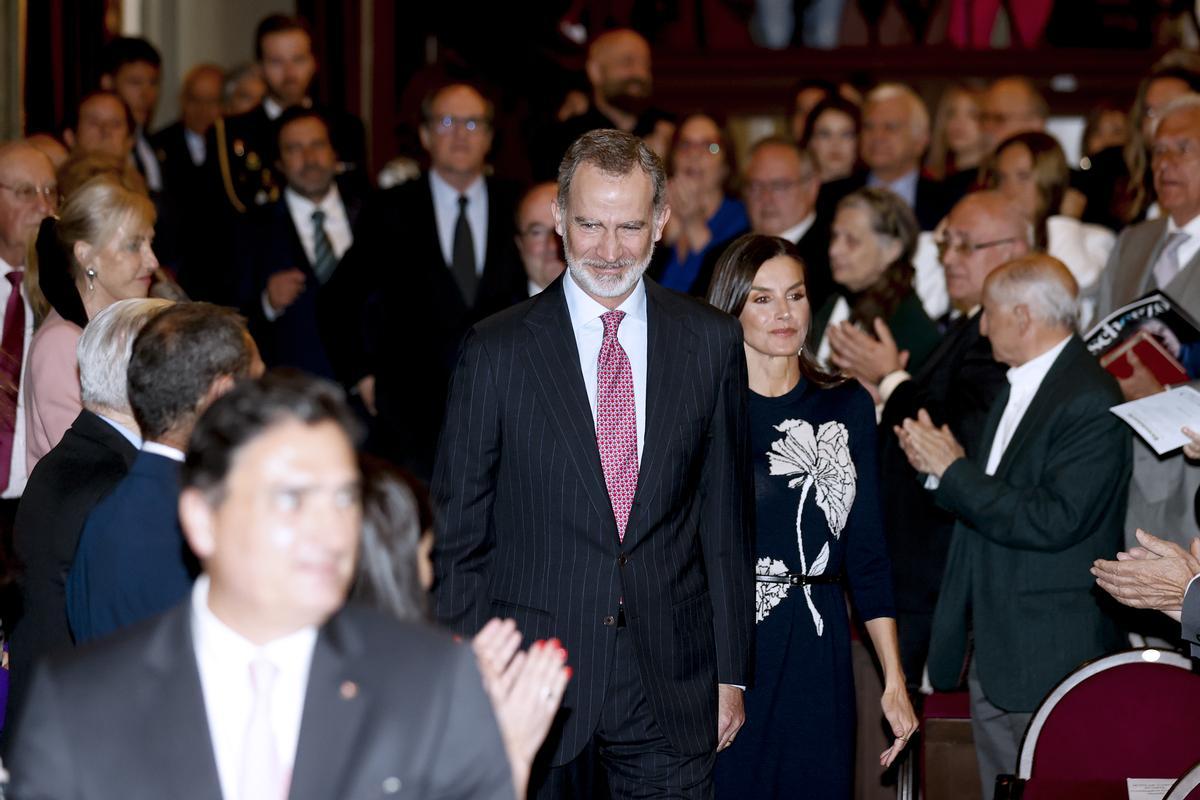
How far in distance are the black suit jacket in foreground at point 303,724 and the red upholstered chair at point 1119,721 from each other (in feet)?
5.95

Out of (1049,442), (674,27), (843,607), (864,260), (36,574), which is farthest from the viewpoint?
(674,27)

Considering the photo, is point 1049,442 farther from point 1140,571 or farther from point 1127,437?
point 1140,571

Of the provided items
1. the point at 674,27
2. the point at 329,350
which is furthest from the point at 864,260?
the point at 674,27

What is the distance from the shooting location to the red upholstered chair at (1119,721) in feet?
11.4

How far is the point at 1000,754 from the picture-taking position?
14.2 feet

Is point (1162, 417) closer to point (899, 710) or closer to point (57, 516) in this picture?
point (899, 710)

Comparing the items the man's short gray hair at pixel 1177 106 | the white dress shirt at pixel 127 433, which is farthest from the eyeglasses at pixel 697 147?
the white dress shirt at pixel 127 433

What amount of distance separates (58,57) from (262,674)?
276 inches

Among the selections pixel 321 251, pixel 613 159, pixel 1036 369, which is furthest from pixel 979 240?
pixel 321 251

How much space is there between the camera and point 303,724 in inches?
79.4

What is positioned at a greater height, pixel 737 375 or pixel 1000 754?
pixel 737 375

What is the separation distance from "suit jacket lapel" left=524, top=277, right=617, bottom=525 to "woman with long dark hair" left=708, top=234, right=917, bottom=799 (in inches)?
29.1

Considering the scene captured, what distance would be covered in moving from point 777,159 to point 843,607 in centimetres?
273

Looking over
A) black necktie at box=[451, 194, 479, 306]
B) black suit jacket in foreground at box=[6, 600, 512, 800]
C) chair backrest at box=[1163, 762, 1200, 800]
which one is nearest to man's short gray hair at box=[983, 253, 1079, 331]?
chair backrest at box=[1163, 762, 1200, 800]
